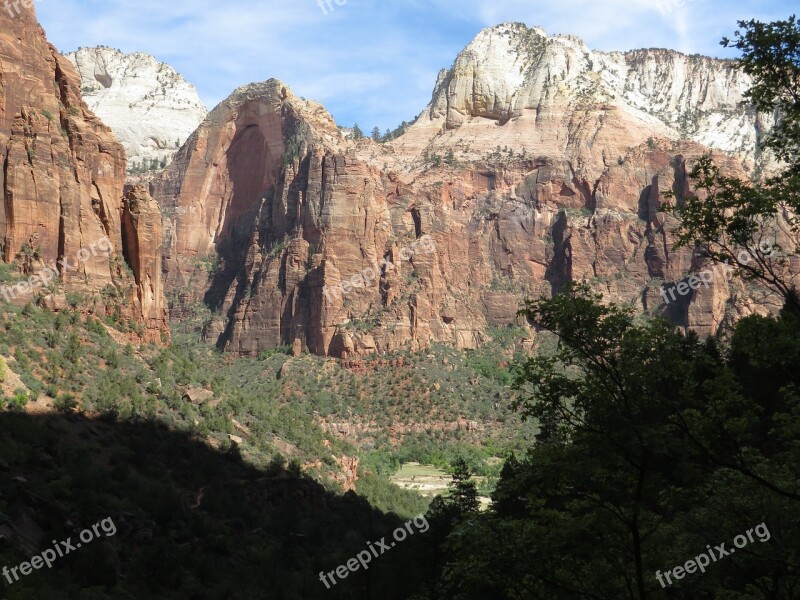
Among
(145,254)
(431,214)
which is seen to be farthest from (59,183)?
(431,214)

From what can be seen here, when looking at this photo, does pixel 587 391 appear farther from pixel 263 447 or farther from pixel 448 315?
pixel 448 315

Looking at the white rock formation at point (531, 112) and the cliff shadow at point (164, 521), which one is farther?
the white rock formation at point (531, 112)

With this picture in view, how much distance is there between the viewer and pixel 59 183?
59.1 m

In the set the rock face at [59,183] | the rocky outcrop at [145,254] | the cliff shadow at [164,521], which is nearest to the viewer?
the cliff shadow at [164,521]

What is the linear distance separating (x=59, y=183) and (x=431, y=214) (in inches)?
3969

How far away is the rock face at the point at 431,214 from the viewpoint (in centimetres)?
14188

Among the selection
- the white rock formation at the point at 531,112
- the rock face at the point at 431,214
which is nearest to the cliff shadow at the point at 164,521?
the rock face at the point at 431,214

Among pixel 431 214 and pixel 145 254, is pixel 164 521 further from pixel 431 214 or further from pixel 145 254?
pixel 431 214

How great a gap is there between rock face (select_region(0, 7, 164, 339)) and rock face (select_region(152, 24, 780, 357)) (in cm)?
7023

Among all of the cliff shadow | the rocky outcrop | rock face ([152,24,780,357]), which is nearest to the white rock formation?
rock face ([152,24,780,357])

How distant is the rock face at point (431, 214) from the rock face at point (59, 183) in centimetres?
7023

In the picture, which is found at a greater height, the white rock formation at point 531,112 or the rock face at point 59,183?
the white rock formation at point 531,112

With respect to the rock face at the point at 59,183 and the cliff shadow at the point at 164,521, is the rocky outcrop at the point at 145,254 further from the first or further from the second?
the cliff shadow at the point at 164,521

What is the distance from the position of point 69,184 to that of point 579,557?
5144 centimetres
